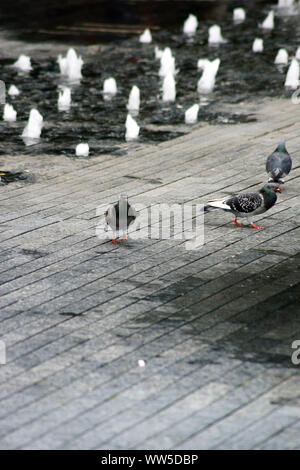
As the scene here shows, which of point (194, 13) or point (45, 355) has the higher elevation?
point (194, 13)

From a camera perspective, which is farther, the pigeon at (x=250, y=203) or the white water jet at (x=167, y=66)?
the white water jet at (x=167, y=66)

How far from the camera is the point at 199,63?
17.4 meters

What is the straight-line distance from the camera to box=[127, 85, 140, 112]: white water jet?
1428 centimetres

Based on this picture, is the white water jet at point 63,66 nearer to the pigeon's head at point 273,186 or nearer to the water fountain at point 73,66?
the water fountain at point 73,66

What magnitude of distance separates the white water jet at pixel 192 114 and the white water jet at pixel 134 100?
1.14 meters

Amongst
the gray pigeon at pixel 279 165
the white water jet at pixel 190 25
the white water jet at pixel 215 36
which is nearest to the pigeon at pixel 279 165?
the gray pigeon at pixel 279 165

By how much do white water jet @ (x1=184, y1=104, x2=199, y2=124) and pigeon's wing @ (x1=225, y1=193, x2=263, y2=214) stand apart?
4.90 metres

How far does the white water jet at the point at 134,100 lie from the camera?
14276 millimetres

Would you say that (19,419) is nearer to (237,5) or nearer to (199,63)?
(199,63)

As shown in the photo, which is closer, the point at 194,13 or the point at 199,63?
the point at 199,63

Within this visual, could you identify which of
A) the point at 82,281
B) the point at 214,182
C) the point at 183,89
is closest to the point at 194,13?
the point at 183,89

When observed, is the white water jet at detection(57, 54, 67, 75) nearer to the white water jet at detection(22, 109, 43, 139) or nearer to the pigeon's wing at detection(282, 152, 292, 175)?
the white water jet at detection(22, 109, 43, 139)

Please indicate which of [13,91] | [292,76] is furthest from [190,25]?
[13,91]

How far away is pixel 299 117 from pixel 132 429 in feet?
28.8
